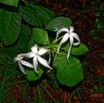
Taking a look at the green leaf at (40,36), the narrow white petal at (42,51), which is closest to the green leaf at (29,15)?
the green leaf at (40,36)

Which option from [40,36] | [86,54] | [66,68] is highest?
[40,36]

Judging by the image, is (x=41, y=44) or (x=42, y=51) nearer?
(x=42, y=51)

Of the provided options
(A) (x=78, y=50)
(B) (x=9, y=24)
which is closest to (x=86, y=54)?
(B) (x=9, y=24)

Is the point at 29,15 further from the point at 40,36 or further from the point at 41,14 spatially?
the point at 40,36

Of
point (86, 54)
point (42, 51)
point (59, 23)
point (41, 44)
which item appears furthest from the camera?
point (86, 54)

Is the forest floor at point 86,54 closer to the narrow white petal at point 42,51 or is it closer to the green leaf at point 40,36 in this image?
the green leaf at point 40,36

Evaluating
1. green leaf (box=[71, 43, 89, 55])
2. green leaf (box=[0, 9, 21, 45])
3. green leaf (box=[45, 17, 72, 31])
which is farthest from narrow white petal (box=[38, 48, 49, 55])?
green leaf (box=[0, 9, 21, 45])

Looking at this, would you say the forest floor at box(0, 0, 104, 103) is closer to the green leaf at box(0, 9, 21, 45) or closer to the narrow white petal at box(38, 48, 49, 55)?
the green leaf at box(0, 9, 21, 45)

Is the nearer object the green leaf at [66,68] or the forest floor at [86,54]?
the green leaf at [66,68]
